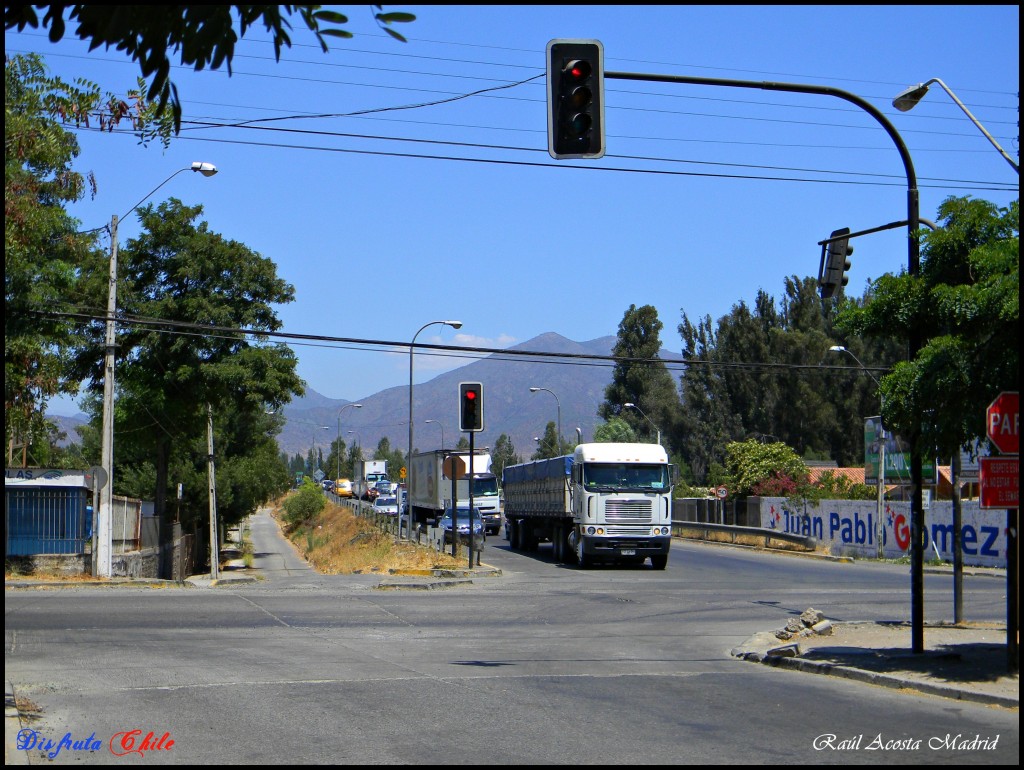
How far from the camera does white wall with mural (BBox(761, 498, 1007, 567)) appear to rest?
112 ft

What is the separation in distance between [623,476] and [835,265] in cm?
1404

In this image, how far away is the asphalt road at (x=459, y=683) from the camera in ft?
27.5

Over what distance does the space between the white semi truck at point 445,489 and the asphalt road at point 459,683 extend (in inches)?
1057

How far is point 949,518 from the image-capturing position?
119 feet

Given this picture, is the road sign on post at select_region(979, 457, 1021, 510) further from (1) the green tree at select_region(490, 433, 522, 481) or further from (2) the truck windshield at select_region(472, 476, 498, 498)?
(1) the green tree at select_region(490, 433, 522, 481)

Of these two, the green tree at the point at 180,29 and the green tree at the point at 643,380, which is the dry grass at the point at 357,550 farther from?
the green tree at the point at 643,380

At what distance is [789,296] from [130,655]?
75550 millimetres

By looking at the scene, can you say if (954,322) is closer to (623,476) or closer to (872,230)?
(872,230)

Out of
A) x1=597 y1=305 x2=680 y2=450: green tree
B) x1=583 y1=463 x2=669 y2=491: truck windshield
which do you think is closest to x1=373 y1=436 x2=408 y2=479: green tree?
x1=597 y1=305 x2=680 y2=450: green tree

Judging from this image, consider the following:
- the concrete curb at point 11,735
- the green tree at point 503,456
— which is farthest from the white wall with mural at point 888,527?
the green tree at point 503,456

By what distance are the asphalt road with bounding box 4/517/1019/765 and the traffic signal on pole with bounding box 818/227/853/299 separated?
5668 millimetres

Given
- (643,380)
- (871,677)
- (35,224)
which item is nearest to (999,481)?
(871,677)

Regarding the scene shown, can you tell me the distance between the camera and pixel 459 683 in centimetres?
1172

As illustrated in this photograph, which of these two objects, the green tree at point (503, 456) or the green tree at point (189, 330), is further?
the green tree at point (503, 456)
